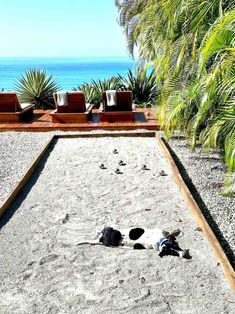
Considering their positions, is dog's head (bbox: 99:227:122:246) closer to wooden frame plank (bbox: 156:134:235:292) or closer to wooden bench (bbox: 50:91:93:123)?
wooden frame plank (bbox: 156:134:235:292)

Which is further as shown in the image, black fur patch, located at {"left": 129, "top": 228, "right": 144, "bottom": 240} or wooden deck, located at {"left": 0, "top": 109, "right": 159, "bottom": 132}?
wooden deck, located at {"left": 0, "top": 109, "right": 159, "bottom": 132}

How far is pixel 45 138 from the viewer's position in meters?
9.16

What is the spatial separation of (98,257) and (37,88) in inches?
385

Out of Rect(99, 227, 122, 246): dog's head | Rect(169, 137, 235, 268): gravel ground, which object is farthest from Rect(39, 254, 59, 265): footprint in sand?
Rect(169, 137, 235, 268): gravel ground

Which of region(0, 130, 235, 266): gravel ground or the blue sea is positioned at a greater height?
region(0, 130, 235, 266): gravel ground

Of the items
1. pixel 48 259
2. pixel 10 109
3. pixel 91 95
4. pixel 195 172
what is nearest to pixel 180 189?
pixel 195 172

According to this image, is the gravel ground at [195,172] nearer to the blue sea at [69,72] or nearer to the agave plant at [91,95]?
the agave plant at [91,95]

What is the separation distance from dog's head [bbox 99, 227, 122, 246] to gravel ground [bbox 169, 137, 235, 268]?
947 mm

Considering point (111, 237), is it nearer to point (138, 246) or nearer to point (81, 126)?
point (138, 246)

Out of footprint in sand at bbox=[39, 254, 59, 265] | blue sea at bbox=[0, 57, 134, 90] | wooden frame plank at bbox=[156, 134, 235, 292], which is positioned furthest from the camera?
blue sea at bbox=[0, 57, 134, 90]

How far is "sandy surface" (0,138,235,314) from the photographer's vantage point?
3105mm

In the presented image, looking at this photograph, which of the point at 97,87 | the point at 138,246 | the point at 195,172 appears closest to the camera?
the point at 138,246

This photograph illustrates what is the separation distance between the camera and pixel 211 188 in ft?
18.4

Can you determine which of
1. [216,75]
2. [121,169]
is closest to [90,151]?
[121,169]
